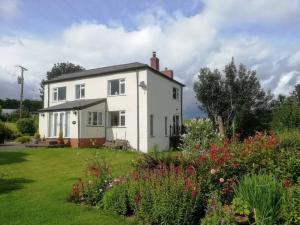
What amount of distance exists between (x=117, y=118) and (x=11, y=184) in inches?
712

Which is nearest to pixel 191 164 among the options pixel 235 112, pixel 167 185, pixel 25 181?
pixel 167 185

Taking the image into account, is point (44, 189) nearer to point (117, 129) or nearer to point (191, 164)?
point (191, 164)

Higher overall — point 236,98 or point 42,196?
point 236,98

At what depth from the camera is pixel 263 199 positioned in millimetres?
5730

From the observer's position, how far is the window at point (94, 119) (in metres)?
29.4

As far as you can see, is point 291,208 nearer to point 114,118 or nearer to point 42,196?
point 42,196

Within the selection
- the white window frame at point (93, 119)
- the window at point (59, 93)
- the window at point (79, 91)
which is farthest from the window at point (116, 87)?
→ the window at point (59, 93)

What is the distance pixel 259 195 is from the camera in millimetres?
5797

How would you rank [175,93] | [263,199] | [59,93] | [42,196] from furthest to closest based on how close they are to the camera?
[175,93] < [59,93] < [42,196] < [263,199]

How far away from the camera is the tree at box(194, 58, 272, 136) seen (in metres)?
38.0

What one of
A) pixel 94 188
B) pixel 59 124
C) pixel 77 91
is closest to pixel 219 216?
pixel 94 188

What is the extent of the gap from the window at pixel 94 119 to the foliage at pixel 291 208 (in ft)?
81.6

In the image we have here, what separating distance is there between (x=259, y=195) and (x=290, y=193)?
497mm

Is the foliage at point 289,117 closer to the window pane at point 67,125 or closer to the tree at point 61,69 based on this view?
the window pane at point 67,125
